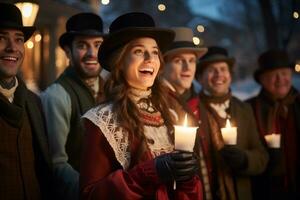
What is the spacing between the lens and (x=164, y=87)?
337cm

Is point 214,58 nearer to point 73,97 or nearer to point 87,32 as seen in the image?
point 87,32

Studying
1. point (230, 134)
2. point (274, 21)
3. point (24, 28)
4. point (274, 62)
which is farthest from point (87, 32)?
point (274, 21)

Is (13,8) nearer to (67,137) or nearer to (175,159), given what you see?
(67,137)

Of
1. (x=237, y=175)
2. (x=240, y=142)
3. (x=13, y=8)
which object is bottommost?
(x=237, y=175)

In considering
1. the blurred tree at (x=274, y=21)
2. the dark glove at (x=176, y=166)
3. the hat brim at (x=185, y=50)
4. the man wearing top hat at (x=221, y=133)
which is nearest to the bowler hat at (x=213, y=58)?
the man wearing top hat at (x=221, y=133)

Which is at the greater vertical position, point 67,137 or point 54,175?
point 67,137

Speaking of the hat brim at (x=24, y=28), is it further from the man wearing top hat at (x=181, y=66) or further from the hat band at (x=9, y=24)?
the man wearing top hat at (x=181, y=66)

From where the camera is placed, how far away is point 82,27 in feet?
14.8

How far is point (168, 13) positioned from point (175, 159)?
1124 centimetres

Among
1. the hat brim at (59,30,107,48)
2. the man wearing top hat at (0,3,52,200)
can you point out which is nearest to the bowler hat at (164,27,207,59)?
the hat brim at (59,30,107,48)

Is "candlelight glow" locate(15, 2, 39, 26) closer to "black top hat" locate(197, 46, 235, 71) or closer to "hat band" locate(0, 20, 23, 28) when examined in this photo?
"hat band" locate(0, 20, 23, 28)

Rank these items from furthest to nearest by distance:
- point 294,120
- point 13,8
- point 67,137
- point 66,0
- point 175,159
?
point 66,0
point 294,120
point 67,137
point 13,8
point 175,159

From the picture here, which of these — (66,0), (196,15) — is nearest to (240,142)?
(66,0)

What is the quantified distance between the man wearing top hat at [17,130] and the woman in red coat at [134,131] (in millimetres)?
768
